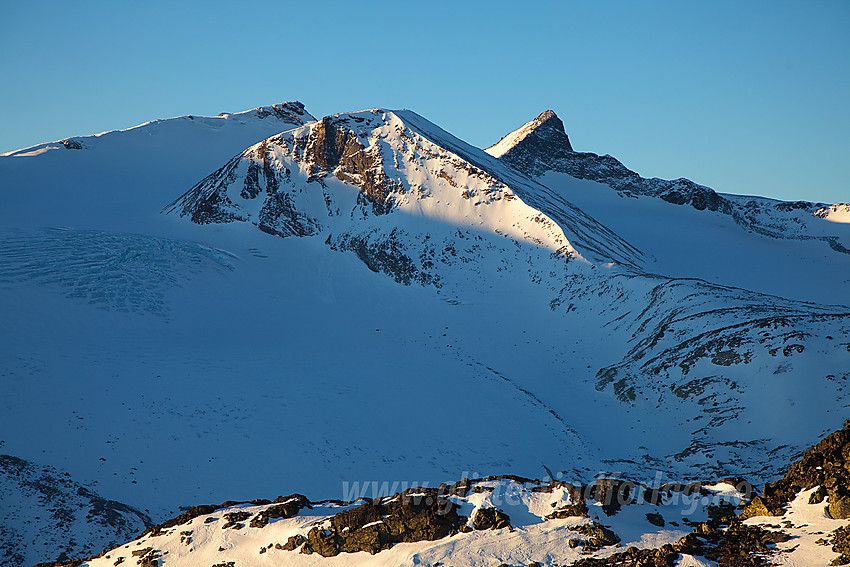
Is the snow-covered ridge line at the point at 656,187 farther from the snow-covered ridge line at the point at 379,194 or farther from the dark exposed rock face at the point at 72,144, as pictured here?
the dark exposed rock face at the point at 72,144

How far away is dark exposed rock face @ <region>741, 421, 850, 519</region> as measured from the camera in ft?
46.8

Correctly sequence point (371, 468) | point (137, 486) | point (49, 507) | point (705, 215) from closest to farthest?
point (49, 507), point (137, 486), point (371, 468), point (705, 215)

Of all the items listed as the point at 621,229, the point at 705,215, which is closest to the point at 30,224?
the point at 621,229

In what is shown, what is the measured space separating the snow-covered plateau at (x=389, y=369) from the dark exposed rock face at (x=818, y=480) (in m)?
0.12

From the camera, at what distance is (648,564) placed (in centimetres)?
1324

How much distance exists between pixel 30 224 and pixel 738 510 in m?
59.5

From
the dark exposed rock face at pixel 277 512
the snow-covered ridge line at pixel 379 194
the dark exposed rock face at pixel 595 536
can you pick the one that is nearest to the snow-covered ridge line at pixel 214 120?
the snow-covered ridge line at pixel 379 194

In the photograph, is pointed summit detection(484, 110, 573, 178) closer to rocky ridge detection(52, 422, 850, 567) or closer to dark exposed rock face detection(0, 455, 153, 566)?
dark exposed rock face detection(0, 455, 153, 566)

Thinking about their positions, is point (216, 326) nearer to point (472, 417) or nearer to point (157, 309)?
point (157, 309)

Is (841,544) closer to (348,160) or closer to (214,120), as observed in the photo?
(348,160)

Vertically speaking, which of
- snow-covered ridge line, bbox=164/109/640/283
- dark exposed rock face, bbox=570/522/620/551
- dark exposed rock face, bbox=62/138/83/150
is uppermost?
dark exposed rock face, bbox=62/138/83/150

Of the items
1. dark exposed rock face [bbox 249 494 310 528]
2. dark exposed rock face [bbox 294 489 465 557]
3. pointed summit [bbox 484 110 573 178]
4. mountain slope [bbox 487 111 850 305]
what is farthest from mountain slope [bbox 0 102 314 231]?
dark exposed rock face [bbox 294 489 465 557]

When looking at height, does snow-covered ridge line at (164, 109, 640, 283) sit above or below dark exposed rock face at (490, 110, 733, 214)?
below

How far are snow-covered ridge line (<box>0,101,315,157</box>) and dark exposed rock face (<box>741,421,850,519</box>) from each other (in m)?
88.5
